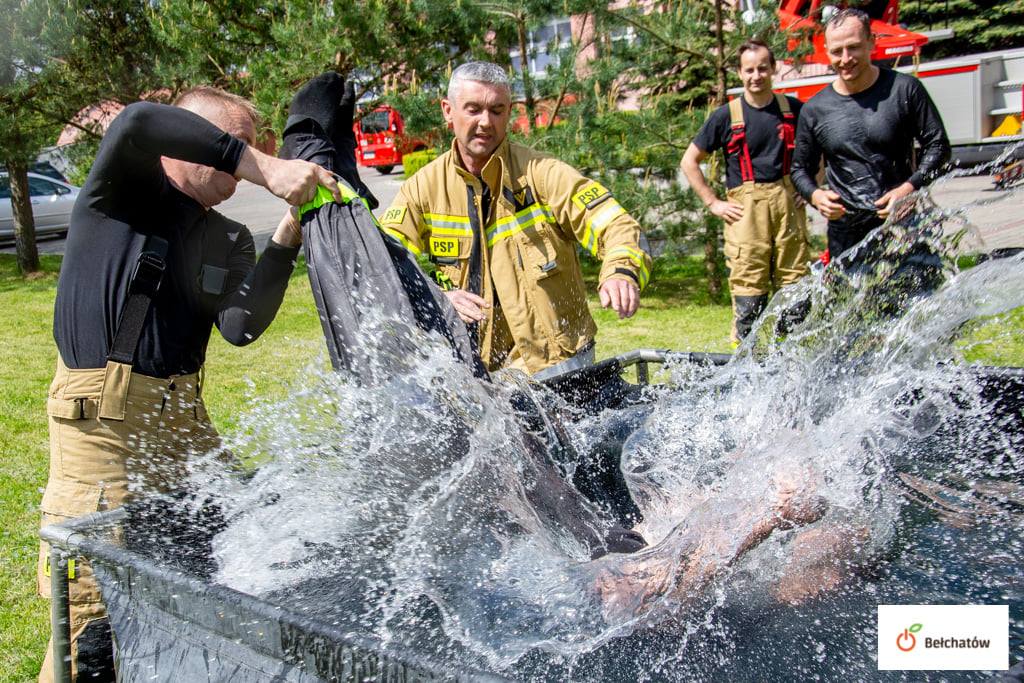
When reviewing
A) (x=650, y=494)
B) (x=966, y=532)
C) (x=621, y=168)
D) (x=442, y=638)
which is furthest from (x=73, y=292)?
(x=621, y=168)

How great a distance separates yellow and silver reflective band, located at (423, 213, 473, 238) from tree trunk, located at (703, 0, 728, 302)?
15.0 ft

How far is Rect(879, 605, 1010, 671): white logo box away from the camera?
1719mm

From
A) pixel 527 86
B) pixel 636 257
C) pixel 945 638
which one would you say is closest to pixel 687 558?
pixel 945 638

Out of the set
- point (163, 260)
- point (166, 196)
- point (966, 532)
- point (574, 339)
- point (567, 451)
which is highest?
point (166, 196)

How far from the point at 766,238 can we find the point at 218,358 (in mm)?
4151

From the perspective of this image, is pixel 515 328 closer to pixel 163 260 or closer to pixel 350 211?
pixel 350 211

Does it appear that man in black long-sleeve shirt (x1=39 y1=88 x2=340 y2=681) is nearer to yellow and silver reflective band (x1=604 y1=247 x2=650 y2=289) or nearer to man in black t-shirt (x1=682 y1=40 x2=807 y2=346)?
yellow and silver reflective band (x1=604 y1=247 x2=650 y2=289)

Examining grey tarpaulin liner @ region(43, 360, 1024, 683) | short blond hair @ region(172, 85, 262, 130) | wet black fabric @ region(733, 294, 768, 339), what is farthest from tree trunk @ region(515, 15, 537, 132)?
grey tarpaulin liner @ region(43, 360, 1024, 683)

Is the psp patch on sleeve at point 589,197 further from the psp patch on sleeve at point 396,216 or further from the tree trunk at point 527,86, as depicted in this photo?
the tree trunk at point 527,86

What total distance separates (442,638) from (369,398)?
0.67 meters

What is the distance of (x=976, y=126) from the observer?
36.2 ft

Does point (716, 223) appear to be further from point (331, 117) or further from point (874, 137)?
A: point (331, 117)

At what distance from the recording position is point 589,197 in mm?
3148

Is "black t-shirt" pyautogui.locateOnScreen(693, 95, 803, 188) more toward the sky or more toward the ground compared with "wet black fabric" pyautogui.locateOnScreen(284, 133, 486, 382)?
more toward the sky
